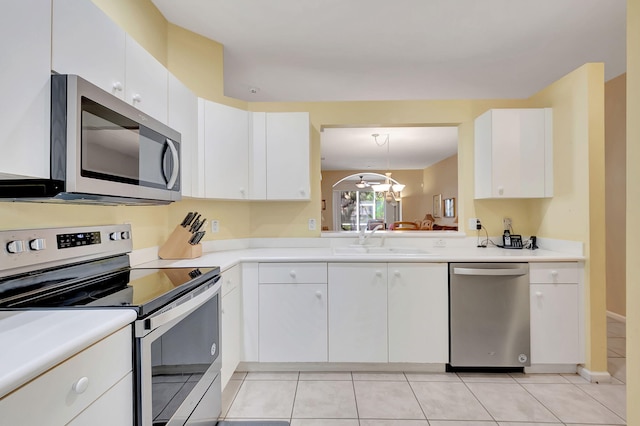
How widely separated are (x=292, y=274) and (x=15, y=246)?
4.93ft

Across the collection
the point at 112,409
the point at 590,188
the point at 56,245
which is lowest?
the point at 112,409

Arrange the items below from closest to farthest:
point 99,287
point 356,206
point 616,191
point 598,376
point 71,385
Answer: point 71,385 < point 99,287 < point 598,376 < point 616,191 < point 356,206

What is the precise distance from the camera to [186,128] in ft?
6.90

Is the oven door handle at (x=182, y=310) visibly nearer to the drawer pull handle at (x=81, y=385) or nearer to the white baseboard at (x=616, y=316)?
the drawer pull handle at (x=81, y=385)

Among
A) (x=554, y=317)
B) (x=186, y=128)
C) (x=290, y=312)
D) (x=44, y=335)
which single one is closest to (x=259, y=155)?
(x=186, y=128)

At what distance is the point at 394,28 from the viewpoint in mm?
2387

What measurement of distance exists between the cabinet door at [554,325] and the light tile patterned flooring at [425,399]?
0.52 ft

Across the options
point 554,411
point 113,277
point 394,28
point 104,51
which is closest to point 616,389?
point 554,411

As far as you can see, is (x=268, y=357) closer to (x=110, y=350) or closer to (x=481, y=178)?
(x=110, y=350)

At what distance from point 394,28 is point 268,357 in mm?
2565

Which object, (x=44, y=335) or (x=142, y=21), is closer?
(x=44, y=335)

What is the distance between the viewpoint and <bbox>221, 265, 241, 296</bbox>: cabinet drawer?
6.56ft

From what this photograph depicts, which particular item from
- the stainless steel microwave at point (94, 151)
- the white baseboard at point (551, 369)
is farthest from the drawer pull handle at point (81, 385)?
the white baseboard at point (551, 369)

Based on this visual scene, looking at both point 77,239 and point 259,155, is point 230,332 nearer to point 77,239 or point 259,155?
point 77,239
